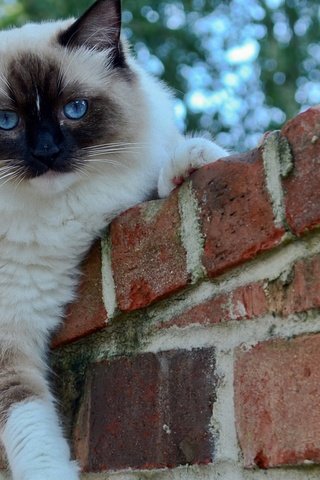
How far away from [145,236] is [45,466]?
49 cm

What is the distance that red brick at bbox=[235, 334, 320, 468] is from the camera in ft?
3.18

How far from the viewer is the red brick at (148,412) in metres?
1.17

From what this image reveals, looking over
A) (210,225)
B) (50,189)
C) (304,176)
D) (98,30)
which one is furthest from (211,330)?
(98,30)

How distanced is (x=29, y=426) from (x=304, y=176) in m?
0.80

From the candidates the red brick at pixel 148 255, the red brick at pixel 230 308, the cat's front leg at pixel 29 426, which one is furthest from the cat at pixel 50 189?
the red brick at pixel 230 308

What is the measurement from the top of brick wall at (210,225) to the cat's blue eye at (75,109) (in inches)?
12.7

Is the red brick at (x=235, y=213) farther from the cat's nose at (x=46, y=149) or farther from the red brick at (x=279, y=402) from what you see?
the cat's nose at (x=46, y=149)

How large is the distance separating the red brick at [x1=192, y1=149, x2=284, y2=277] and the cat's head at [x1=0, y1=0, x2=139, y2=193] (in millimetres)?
472

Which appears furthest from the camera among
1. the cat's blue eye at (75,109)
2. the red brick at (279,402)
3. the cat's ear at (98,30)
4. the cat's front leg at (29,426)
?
the cat's ear at (98,30)

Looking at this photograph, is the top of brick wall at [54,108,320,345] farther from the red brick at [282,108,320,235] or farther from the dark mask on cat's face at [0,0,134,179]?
the dark mask on cat's face at [0,0,134,179]

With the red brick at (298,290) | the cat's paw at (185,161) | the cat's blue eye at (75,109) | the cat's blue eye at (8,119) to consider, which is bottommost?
the red brick at (298,290)

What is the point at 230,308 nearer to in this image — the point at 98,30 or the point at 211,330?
the point at 211,330

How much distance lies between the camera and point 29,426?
1471 millimetres

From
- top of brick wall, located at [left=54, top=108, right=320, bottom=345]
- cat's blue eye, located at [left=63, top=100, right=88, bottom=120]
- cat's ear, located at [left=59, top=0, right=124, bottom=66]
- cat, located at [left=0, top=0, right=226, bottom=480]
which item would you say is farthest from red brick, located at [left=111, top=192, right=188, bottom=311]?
cat's ear, located at [left=59, top=0, right=124, bottom=66]
